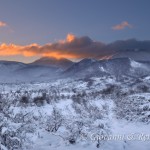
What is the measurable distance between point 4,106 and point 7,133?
4.27 m

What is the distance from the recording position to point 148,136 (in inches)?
1101

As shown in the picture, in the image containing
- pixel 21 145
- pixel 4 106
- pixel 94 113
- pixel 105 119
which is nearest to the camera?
pixel 21 145

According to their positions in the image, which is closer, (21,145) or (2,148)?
(2,148)

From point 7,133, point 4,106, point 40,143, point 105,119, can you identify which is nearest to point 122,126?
point 105,119

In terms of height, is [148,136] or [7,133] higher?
[7,133]

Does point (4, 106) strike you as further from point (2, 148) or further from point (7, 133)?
point (2, 148)

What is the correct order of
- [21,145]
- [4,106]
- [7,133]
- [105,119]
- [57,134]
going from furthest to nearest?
[105,119], [57,134], [4,106], [21,145], [7,133]

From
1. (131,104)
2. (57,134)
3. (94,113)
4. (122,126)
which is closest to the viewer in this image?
(57,134)

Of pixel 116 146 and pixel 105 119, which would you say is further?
pixel 105 119

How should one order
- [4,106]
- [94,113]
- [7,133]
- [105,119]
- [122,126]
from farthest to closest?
[94,113], [105,119], [122,126], [4,106], [7,133]

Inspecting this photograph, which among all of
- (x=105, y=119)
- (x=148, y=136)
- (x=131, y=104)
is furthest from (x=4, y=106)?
(x=131, y=104)

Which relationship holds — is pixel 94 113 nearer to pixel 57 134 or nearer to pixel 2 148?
pixel 57 134

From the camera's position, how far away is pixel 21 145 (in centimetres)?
2094

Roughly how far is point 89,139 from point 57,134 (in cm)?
310
